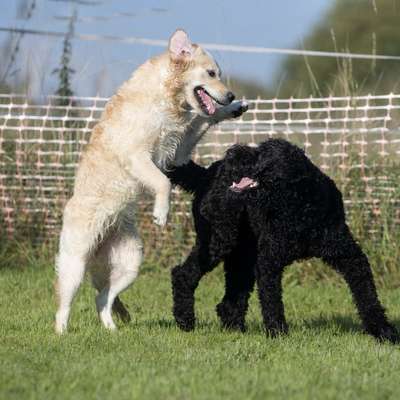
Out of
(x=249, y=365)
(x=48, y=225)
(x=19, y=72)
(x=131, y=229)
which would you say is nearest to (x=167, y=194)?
(x=131, y=229)

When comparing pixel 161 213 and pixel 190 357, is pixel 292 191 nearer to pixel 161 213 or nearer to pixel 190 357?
pixel 161 213

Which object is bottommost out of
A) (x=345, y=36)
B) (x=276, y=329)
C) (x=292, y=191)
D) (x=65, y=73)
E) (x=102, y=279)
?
(x=276, y=329)

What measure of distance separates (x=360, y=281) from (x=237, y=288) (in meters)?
1.15

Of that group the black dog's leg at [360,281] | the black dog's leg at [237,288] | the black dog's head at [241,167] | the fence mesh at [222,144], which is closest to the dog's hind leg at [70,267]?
the black dog's leg at [237,288]

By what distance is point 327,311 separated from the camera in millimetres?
8555

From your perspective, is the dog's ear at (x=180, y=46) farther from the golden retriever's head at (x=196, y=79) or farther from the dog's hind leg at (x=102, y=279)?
the dog's hind leg at (x=102, y=279)

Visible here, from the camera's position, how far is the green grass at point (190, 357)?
490 centimetres

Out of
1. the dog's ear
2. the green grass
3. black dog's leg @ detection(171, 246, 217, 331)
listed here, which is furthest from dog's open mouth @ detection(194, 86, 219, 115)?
the green grass

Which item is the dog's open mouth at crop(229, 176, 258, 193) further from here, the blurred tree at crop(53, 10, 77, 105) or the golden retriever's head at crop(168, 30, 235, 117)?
the blurred tree at crop(53, 10, 77, 105)

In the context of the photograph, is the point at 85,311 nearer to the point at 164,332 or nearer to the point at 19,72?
the point at 164,332

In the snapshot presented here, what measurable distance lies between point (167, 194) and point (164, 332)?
1.01m

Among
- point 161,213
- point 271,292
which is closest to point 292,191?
point 271,292

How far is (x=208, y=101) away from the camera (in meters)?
7.29

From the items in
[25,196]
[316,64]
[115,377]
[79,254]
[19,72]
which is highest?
[316,64]
